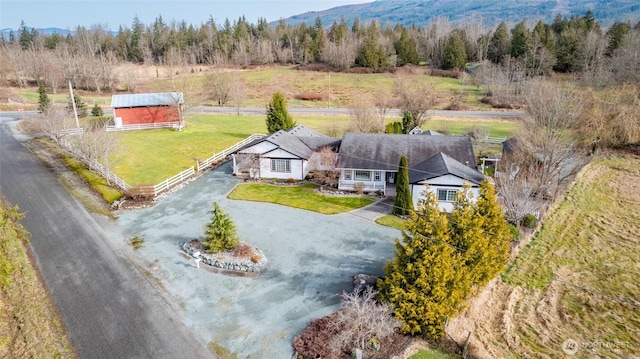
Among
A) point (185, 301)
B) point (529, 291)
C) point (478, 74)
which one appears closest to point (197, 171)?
point (185, 301)

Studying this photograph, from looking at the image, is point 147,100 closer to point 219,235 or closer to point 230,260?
point 219,235

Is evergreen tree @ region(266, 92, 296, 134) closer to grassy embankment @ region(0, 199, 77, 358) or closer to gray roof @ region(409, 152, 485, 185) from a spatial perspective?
gray roof @ region(409, 152, 485, 185)

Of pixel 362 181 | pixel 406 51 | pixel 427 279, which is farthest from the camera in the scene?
pixel 406 51

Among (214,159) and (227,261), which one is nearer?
(227,261)

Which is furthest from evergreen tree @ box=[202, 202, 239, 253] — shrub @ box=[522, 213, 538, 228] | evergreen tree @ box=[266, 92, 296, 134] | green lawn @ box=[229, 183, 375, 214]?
evergreen tree @ box=[266, 92, 296, 134]

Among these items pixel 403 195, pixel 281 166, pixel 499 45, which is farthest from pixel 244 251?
pixel 499 45

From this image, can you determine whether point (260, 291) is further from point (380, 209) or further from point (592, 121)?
point (592, 121)
